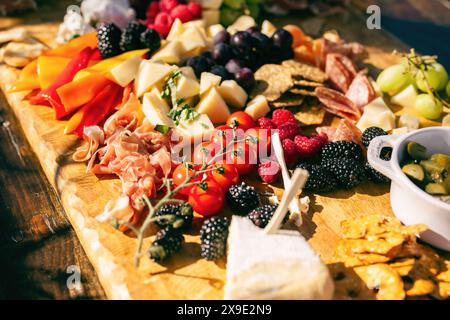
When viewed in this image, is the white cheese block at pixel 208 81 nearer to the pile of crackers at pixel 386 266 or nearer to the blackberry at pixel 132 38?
the blackberry at pixel 132 38

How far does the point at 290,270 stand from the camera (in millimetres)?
1395

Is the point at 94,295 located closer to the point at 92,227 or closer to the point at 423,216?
the point at 92,227

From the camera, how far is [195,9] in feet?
9.00

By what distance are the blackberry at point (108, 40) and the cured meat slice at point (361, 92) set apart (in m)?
1.15

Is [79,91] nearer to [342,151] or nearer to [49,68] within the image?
[49,68]

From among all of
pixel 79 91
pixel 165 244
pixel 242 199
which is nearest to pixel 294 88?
pixel 242 199

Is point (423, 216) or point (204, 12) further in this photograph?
point (204, 12)

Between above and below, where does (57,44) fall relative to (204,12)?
below

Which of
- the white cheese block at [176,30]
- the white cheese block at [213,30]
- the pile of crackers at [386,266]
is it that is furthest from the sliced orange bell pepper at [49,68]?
the pile of crackers at [386,266]

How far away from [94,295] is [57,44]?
5.48 feet

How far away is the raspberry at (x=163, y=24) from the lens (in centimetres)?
268

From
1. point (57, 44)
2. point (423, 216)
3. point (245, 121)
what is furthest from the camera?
point (57, 44)

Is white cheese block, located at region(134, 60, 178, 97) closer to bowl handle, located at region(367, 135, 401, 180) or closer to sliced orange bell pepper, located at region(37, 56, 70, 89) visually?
sliced orange bell pepper, located at region(37, 56, 70, 89)

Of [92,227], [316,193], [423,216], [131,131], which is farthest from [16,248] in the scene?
[423,216]
